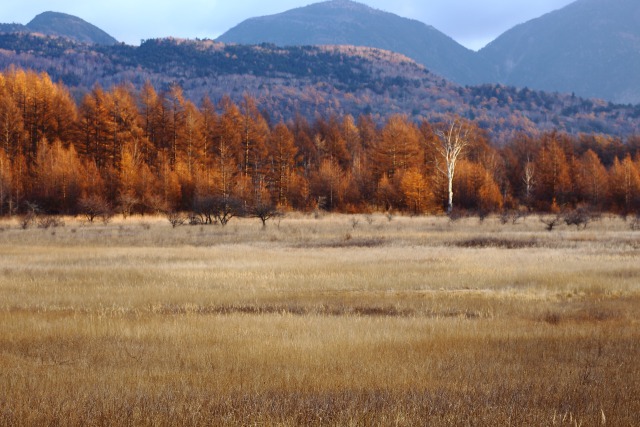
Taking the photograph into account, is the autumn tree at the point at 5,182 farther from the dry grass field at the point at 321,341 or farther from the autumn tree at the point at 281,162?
the dry grass field at the point at 321,341

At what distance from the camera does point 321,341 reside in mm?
10555

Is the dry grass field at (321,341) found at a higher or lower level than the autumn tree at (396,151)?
lower

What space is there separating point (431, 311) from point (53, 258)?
17.1 metres

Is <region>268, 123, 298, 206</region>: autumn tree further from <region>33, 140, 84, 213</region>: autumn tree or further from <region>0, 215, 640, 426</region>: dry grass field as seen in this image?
<region>0, 215, 640, 426</region>: dry grass field

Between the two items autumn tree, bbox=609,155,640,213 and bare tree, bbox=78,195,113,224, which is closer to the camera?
bare tree, bbox=78,195,113,224

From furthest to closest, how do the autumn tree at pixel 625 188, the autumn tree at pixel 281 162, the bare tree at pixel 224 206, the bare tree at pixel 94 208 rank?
the autumn tree at pixel 281 162 → the autumn tree at pixel 625 188 → the bare tree at pixel 94 208 → the bare tree at pixel 224 206

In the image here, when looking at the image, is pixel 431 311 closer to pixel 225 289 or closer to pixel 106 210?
pixel 225 289

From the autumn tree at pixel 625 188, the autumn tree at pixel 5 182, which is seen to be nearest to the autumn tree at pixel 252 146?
the autumn tree at pixel 5 182

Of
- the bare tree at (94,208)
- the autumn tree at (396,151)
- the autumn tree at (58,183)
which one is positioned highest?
the autumn tree at (396,151)

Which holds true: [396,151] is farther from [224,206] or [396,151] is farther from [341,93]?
[341,93]

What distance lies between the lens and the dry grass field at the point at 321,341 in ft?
22.0

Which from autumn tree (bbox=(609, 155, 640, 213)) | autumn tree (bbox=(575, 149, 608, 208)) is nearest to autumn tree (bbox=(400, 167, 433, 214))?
autumn tree (bbox=(575, 149, 608, 208))

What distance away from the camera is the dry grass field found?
264 inches

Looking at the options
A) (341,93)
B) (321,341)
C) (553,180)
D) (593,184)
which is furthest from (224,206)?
(341,93)
